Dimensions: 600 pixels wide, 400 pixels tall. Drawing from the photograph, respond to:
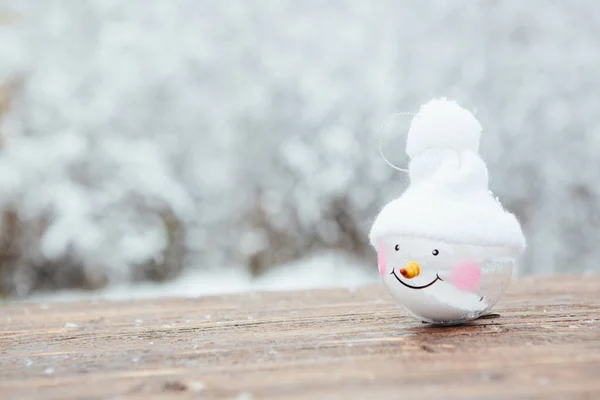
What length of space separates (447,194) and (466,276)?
0.39 feet

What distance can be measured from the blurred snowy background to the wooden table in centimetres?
172

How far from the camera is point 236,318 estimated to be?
118cm

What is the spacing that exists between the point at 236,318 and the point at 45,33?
2465 mm

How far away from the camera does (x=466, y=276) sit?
0.86 metres

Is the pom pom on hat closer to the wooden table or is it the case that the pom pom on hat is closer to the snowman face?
the snowman face

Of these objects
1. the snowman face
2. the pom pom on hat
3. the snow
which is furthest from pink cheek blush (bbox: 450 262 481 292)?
the snow

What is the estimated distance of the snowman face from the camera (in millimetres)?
861

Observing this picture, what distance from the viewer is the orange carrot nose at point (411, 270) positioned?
0.87 m

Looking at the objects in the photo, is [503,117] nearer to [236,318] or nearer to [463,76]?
[463,76]

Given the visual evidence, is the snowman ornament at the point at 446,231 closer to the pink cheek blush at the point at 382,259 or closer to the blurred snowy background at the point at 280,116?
the pink cheek blush at the point at 382,259

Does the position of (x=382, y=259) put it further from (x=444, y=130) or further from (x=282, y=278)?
(x=282, y=278)

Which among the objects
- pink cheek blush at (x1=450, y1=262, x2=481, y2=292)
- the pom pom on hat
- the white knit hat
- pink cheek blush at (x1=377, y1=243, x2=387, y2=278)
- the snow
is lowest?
the snow

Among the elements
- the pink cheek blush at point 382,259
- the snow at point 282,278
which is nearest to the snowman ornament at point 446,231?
the pink cheek blush at point 382,259

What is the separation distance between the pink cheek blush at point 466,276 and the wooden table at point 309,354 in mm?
71
